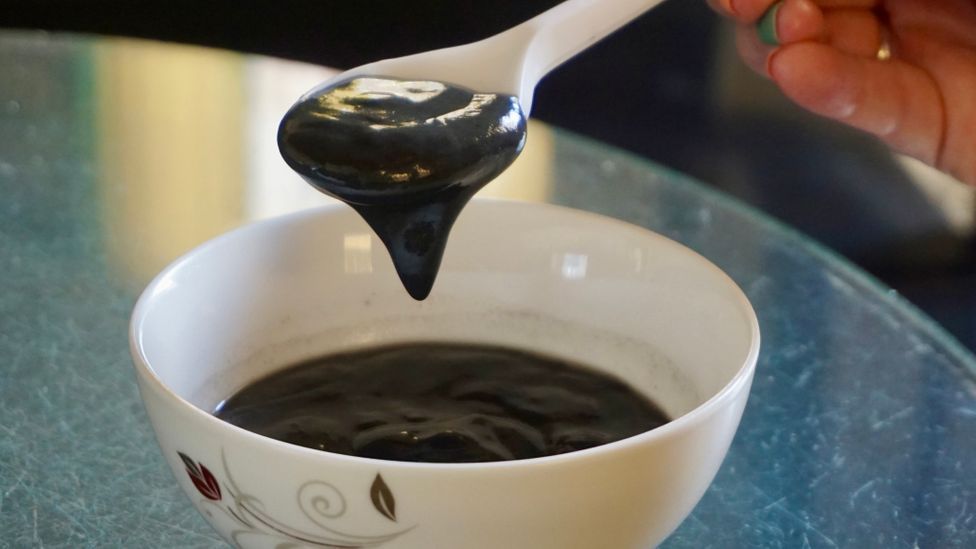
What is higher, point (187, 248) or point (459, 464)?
point (459, 464)

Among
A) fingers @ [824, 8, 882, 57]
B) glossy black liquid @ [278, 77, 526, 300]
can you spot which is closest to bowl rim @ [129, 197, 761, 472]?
glossy black liquid @ [278, 77, 526, 300]

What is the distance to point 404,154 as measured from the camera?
0.78m

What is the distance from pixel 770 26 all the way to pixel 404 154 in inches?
17.9

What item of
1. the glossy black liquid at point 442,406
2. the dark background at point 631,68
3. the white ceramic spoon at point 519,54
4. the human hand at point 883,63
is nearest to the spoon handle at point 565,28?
the white ceramic spoon at point 519,54

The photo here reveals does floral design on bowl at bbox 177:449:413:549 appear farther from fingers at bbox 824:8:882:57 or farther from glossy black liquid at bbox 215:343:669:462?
fingers at bbox 824:8:882:57

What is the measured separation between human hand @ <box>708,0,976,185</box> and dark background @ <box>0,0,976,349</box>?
1191 mm

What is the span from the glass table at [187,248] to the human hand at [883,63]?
0.52 feet

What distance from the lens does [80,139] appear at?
145 centimetres

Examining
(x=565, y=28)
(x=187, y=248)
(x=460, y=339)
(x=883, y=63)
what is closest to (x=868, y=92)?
(x=883, y=63)

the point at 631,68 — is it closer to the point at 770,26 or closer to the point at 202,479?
the point at 770,26

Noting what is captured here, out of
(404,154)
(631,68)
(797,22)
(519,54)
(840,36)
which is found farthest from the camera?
(631,68)

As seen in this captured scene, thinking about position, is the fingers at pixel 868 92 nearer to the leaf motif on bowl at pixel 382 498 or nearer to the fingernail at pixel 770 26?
the fingernail at pixel 770 26

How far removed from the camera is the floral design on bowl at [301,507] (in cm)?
60

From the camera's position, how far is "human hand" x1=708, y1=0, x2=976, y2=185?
1075mm
